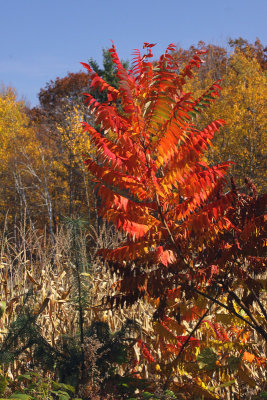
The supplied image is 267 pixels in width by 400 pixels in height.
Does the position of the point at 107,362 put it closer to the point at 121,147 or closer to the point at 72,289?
the point at 72,289

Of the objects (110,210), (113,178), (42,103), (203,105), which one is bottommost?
(110,210)

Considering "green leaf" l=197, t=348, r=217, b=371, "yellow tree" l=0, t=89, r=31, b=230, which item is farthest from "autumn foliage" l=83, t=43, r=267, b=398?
"yellow tree" l=0, t=89, r=31, b=230

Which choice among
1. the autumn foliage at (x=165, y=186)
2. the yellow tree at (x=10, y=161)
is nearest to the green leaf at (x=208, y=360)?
the autumn foliage at (x=165, y=186)

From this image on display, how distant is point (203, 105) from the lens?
3023 millimetres

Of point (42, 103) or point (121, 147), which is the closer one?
point (121, 147)

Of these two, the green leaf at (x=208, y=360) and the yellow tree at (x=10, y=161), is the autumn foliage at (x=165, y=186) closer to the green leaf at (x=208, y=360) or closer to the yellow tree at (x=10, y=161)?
the green leaf at (x=208, y=360)

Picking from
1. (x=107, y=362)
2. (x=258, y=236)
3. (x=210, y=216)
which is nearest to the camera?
(x=210, y=216)

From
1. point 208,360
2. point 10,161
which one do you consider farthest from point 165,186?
point 10,161

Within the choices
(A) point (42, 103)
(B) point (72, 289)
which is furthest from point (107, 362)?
(A) point (42, 103)

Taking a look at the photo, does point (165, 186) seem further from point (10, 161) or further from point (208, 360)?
point (10, 161)

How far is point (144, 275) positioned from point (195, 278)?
1.19 feet

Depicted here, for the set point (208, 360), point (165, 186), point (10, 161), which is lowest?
point (208, 360)

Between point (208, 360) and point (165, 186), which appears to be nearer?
point (165, 186)

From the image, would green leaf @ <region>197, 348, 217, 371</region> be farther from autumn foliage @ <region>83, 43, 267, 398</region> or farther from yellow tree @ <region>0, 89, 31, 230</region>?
yellow tree @ <region>0, 89, 31, 230</region>
